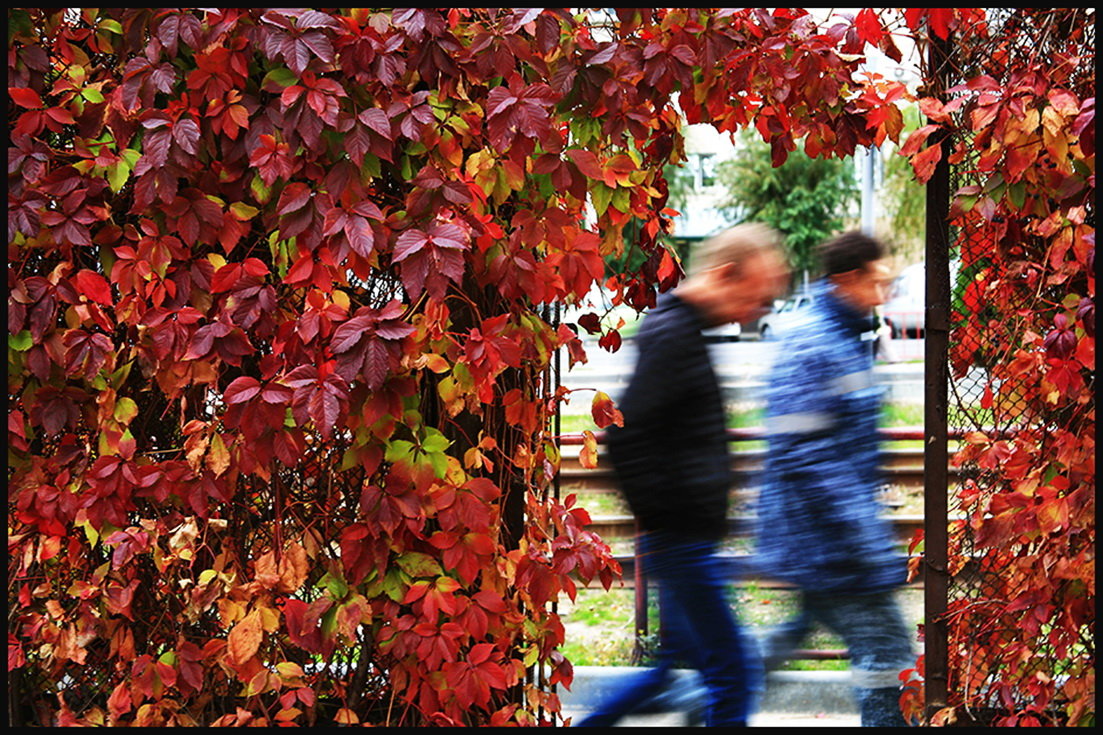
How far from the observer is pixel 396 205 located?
2.32 m

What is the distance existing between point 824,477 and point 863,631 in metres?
0.48

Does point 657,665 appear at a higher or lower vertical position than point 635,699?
higher

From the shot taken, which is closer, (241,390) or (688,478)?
(241,390)

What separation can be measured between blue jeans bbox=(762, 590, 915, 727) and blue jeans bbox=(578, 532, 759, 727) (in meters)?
0.15

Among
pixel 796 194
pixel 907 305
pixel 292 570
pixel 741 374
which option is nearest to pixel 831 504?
pixel 292 570

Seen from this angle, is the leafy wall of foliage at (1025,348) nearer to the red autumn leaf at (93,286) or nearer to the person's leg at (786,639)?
the person's leg at (786,639)

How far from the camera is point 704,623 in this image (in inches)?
122

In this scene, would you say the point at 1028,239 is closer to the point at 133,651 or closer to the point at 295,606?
the point at 295,606

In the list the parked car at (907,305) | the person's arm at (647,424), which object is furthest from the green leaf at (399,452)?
the parked car at (907,305)

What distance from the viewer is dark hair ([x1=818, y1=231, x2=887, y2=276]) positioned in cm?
339

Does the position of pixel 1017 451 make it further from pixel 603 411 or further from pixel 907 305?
pixel 907 305

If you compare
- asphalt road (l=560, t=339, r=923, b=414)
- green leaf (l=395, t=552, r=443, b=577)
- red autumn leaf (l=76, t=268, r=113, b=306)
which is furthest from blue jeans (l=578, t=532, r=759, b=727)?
asphalt road (l=560, t=339, r=923, b=414)

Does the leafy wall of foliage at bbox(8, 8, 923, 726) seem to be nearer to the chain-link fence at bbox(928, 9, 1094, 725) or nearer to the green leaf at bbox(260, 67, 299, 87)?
the green leaf at bbox(260, 67, 299, 87)

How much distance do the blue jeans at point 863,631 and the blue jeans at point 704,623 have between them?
0.15m
